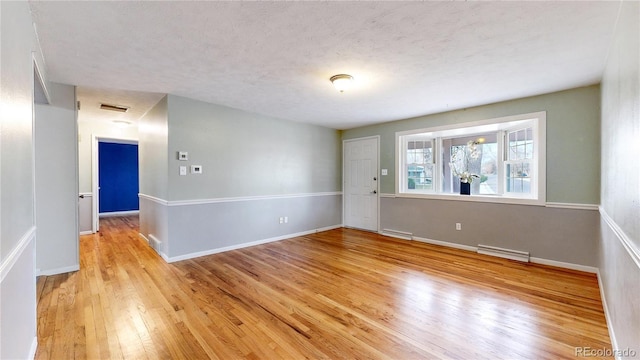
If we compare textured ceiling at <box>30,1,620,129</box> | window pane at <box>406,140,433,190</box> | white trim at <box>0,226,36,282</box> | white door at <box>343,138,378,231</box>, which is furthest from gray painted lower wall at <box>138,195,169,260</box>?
window pane at <box>406,140,433,190</box>

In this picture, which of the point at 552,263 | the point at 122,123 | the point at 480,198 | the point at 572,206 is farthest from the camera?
the point at 122,123

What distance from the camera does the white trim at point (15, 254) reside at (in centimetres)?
124

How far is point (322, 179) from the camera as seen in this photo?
604cm

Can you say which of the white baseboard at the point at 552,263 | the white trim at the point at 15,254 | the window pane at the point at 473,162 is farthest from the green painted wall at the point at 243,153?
the white baseboard at the point at 552,263

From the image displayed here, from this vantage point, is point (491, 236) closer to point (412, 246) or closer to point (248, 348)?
point (412, 246)

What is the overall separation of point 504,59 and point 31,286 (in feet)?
→ 14.0

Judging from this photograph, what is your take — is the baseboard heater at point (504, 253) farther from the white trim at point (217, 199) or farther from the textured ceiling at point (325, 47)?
the white trim at point (217, 199)

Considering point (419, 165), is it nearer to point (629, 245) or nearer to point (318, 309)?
point (318, 309)

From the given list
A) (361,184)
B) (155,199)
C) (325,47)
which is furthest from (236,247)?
(325,47)

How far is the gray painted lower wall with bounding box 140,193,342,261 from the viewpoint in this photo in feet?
12.7

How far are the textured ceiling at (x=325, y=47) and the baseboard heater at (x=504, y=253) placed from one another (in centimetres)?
222

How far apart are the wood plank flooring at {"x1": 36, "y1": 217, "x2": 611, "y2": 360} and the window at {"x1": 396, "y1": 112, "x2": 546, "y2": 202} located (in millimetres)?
1246

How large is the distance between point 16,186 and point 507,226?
17.0 ft

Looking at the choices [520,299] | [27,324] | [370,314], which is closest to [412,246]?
[520,299]
